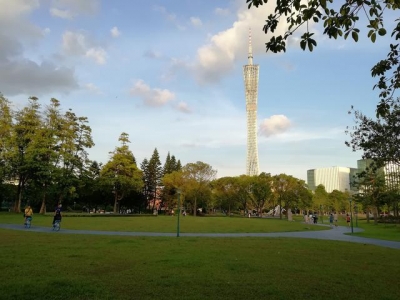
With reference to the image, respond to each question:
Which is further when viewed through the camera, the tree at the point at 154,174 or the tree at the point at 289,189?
the tree at the point at 154,174

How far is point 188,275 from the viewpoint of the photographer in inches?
355

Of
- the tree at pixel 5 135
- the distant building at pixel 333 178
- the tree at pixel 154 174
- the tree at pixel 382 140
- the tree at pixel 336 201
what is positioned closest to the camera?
the tree at pixel 382 140

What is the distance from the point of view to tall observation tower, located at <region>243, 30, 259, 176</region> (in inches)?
4286

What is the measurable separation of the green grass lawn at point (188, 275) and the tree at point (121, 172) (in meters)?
52.7

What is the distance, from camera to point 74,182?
183 ft

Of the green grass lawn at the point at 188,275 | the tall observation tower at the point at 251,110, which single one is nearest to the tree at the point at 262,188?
the tall observation tower at the point at 251,110

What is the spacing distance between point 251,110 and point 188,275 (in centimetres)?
10479

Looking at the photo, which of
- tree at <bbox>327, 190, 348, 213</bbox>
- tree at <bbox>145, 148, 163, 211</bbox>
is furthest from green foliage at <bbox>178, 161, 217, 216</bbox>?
tree at <bbox>327, 190, 348, 213</bbox>

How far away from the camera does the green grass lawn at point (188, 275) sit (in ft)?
23.9

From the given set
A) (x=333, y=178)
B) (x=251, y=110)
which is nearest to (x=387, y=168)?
(x=251, y=110)

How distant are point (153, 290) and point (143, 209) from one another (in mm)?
89666

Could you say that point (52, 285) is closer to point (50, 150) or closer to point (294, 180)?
point (50, 150)

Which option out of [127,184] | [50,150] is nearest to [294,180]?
[127,184]

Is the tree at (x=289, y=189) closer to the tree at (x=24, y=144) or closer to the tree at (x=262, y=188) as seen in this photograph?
the tree at (x=262, y=188)
